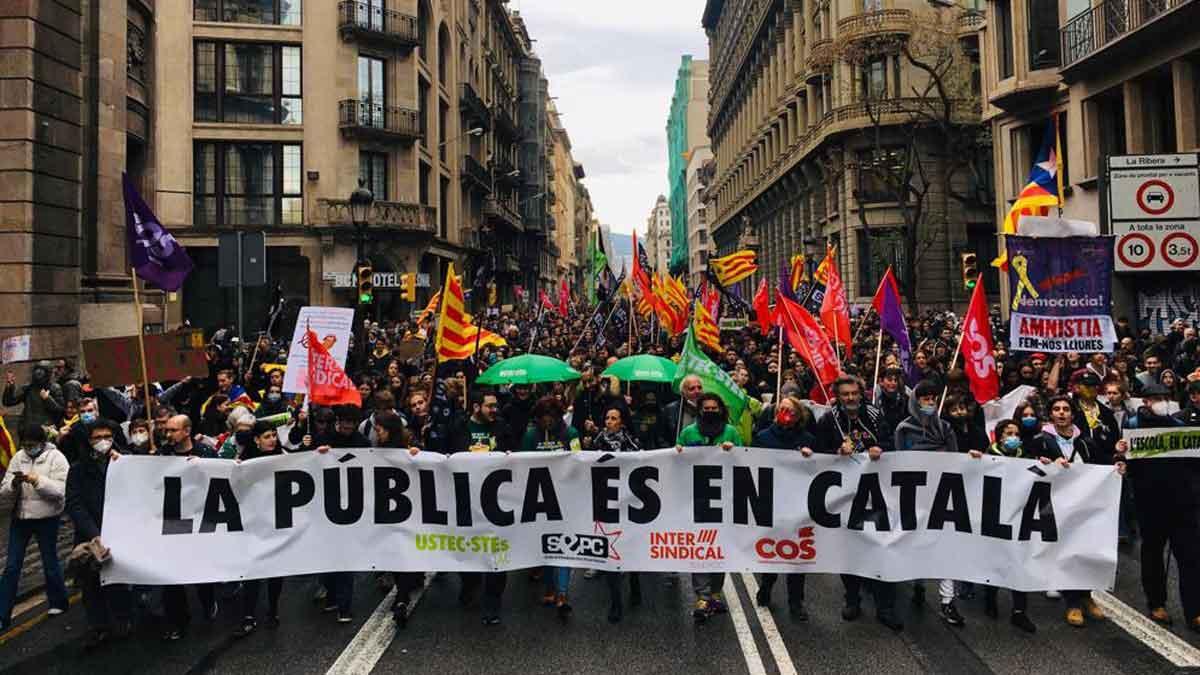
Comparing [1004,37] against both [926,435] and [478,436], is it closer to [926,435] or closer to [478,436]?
[926,435]

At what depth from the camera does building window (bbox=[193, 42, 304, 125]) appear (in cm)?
3266

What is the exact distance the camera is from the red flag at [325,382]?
790cm

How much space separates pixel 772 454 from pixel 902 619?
64.3 inches

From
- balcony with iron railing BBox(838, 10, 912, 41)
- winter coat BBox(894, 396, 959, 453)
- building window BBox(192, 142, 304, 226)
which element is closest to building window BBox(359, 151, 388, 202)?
building window BBox(192, 142, 304, 226)

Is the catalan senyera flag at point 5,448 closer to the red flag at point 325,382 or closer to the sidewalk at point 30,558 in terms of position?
the sidewalk at point 30,558

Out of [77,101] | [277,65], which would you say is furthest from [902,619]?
[277,65]

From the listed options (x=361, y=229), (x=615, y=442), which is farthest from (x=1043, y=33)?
(x=615, y=442)

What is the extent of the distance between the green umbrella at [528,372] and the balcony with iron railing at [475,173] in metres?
37.5

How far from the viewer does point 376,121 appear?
1374 inches

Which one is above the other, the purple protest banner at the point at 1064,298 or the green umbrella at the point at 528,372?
the purple protest banner at the point at 1064,298

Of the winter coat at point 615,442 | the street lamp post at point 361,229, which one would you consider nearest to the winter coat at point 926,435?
the winter coat at point 615,442

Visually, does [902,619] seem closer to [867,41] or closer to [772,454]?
[772,454]

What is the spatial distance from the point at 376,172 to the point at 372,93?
344cm

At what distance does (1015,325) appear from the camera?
359 inches
